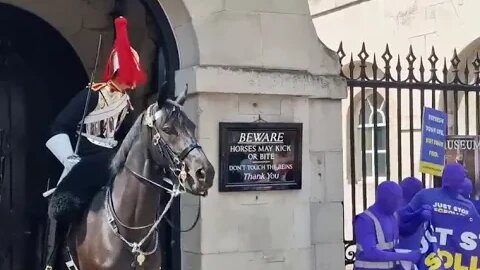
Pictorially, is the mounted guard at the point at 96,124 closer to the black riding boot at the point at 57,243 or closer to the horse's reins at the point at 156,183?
the black riding boot at the point at 57,243

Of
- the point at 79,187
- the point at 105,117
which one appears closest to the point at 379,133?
the point at 105,117

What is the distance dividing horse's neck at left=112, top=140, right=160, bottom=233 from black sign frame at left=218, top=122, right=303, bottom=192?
5.11ft

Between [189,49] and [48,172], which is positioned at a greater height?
[189,49]

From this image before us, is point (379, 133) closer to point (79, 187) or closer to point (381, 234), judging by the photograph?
point (381, 234)

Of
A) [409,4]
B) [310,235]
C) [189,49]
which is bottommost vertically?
[310,235]

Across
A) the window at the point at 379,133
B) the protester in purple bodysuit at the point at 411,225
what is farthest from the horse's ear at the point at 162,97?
the window at the point at 379,133

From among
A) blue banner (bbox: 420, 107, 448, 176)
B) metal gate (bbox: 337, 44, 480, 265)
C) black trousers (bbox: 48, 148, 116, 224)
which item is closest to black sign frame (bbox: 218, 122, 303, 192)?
metal gate (bbox: 337, 44, 480, 265)

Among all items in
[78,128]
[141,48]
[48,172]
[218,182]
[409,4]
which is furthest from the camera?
[409,4]

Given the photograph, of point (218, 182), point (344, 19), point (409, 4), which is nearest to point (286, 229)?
point (218, 182)

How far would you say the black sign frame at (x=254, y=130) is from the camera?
6.36m

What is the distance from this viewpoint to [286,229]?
6.69 metres

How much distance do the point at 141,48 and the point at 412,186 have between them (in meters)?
3.27

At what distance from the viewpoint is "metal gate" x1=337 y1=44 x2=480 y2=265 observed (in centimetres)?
749

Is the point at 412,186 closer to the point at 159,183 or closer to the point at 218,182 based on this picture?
the point at 218,182
